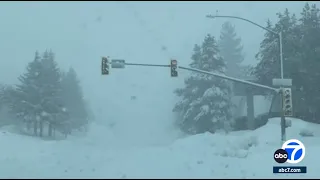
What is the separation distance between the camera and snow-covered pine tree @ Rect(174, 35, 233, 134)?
41531 mm

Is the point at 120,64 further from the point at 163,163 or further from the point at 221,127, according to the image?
the point at 221,127

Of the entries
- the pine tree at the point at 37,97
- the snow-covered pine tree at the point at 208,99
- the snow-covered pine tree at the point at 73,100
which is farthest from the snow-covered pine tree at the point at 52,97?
the snow-covered pine tree at the point at 208,99

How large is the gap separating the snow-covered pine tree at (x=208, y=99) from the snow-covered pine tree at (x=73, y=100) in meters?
22.2

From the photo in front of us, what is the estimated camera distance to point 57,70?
173 ft

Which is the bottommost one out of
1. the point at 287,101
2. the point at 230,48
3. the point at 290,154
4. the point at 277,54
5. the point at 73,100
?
the point at 290,154

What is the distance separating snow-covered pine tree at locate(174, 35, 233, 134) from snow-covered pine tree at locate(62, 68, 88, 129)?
2216 cm

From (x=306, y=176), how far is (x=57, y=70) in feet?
145

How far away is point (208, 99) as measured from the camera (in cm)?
4175

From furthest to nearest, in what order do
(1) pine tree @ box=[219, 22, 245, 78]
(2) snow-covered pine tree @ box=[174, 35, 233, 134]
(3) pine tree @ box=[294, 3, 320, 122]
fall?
(1) pine tree @ box=[219, 22, 245, 78]
(2) snow-covered pine tree @ box=[174, 35, 233, 134]
(3) pine tree @ box=[294, 3, 320, 122]

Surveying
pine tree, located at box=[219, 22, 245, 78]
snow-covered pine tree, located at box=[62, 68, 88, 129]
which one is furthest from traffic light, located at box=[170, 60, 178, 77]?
pine tree, located at box=[219, 22, 245, 78]

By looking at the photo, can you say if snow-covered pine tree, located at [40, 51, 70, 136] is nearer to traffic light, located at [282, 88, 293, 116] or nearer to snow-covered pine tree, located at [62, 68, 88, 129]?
snow-covered pine tree, located at [62, 68, 88, 129]

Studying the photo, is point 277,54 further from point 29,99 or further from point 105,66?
point 29,99

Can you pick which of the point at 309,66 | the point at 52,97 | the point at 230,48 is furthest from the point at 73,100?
the point at 309,66

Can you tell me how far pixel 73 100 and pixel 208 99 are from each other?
2745 cm
